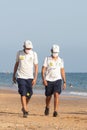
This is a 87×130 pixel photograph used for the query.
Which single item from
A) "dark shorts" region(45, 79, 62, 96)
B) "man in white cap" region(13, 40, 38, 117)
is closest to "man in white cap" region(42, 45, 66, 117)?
"dark shorts" region(45, 79, 62, 96)

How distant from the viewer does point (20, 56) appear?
14469 millimetres

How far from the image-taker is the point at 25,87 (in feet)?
47.4

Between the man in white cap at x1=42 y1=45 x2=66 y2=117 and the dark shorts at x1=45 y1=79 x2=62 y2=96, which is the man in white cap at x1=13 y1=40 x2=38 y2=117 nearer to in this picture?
the man in white cap at x1=42 y1=45 x2=66 y2=117

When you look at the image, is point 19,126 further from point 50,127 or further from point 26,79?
point 26,79

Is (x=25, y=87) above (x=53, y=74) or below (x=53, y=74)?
below

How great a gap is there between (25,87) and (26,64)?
0.57m

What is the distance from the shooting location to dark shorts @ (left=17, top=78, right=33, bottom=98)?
47.2ft

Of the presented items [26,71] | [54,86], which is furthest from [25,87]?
[54,86]

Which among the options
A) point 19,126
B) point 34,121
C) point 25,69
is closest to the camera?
point 19,126

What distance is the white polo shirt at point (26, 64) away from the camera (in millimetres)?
14453

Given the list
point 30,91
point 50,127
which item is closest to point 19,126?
point 50,127

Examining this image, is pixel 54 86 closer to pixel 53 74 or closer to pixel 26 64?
pixel 53 74

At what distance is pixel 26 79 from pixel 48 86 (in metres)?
0.71

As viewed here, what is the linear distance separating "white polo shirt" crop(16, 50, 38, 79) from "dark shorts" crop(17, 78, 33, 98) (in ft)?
0.33
